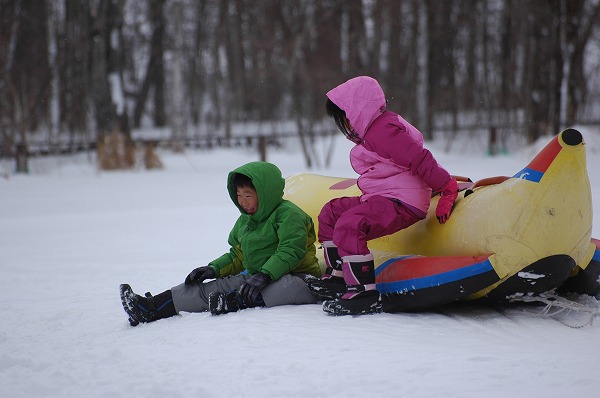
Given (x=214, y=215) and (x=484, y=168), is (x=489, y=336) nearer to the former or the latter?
(x=214, y=215)

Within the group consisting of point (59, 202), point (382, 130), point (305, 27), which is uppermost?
point (305, 27)

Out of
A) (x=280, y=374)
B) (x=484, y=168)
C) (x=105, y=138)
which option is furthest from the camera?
(x=105, y=138)

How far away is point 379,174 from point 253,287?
2.62ft

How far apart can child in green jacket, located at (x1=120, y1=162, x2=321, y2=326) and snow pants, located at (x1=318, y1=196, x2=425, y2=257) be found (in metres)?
0.26

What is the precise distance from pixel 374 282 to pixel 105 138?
11.2m

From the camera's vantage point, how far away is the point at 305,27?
15.2 metres

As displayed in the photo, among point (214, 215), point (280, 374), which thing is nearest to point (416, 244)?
point (280, 374)

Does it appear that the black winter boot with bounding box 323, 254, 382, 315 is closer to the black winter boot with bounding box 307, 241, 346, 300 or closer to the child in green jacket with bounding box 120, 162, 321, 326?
the black winter boot with bounding box 307, 241, 346, 300

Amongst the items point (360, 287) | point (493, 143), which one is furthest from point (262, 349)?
point (493, 143)

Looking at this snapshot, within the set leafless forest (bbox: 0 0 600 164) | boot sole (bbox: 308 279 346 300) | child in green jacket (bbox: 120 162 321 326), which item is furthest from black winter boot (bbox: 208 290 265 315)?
leafless forest (bbox: 0 0 600 164)

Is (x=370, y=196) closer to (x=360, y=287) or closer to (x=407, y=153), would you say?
(x=407, y=153)

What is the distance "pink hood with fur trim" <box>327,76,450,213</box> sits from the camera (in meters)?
3.25

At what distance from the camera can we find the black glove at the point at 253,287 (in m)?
3.31

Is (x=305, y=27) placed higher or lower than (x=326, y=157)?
higher
